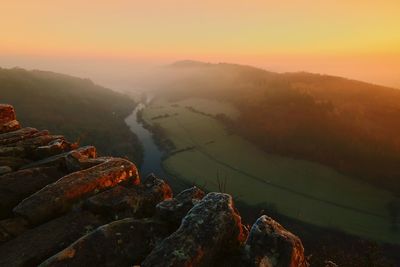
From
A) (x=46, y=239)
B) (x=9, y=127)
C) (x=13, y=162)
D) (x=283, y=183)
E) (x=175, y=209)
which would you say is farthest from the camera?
(x=283, y=183)

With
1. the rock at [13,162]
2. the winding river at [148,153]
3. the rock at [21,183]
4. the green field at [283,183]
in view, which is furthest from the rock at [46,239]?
the winding river at [148,153]

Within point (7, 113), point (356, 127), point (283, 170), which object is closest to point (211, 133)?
point (283, 170)

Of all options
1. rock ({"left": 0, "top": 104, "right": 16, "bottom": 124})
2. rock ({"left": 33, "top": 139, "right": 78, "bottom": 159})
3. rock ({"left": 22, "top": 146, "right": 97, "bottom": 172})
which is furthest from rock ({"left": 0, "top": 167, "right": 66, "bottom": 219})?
rock ({"left": 0, "top": 104, "right": 16, "bottom": 124})

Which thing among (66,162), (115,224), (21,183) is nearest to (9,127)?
(66,162)

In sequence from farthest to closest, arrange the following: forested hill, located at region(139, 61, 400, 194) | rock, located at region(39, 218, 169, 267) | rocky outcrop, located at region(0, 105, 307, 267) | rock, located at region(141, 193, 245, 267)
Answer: forested hill, located at region(139, 61, 400, 194)
rocky outcrop, located at region(0, 105, 307, 267)
rock, located at region(39, 218, 169, 267)
rock, located at region(141, 193, 245, 267)

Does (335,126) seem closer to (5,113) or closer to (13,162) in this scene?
(5,113)

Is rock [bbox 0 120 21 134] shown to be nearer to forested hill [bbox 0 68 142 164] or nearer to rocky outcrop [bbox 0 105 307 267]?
rocky outcrop [bbox 0 105 307 267]
